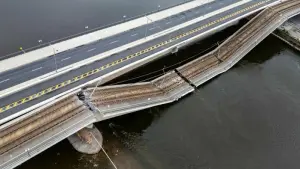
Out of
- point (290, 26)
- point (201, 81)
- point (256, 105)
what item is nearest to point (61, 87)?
point (201, 81)

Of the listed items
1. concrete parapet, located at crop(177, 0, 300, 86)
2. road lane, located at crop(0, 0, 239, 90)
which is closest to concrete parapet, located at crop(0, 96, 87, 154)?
road lane, located at crop(0, 0, 239, 90)

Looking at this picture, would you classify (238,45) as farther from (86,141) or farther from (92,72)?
(86,141)

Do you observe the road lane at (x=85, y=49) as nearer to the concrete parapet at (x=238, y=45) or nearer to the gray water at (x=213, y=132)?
the gray water at (x=213, y=132)

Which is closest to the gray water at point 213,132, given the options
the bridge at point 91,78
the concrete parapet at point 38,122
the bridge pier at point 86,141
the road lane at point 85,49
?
the bridge pier at point 86,141

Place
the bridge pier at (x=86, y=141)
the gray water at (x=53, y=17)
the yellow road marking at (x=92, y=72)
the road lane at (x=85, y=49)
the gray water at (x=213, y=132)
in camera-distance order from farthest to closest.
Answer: the gray water at (x=53, y=17) → the road lane at (x=85, y=49) → the gray water at (x=213, y=132) → the bridge pier at (x=86, y=141) → the yellow road marking at (x=92, y=72)

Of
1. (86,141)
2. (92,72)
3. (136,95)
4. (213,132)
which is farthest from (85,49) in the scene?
(213,132)

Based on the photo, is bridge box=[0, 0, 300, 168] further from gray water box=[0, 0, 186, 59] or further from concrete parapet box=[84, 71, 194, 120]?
gray water box=[0, 0, 186, 59]
